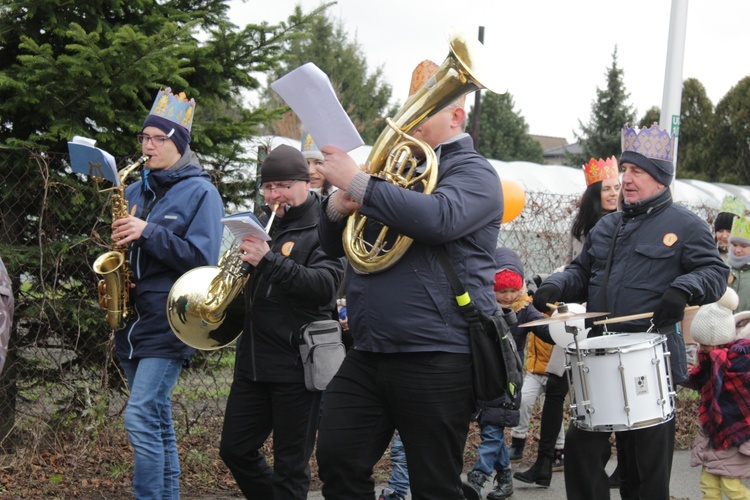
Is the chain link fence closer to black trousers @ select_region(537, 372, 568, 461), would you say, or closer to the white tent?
→ black trousers @ select_region(537, 372, 568, 461)

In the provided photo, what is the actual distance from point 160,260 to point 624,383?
2.34 m

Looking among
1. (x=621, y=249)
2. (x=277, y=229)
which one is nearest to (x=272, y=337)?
(x=277, y=229)

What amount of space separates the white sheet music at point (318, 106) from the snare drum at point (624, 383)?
5.36ft

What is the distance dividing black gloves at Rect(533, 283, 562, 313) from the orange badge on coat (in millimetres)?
1246

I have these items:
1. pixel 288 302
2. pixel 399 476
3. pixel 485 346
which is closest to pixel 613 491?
pixel 399 476

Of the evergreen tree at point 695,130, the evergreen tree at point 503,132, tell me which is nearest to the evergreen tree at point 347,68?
the evergreen tree at point 503,132

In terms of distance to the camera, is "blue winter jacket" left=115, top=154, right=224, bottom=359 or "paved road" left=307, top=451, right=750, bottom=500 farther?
"paved road" left=307, top=451, right=750, bottom=500

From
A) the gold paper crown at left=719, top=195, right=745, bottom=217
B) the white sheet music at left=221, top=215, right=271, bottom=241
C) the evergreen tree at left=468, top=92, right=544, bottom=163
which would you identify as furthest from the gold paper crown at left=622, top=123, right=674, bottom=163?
the evergreen tree at left=468, top=92, right=544, bottom=163

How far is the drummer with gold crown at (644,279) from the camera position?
4.36 metres

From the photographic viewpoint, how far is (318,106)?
3.38m

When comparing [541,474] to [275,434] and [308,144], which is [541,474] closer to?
[275,434]

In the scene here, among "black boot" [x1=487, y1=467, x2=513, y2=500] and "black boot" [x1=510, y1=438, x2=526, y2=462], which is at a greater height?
"black boot" [x1=487, y1=467, x2=513, y2=500]

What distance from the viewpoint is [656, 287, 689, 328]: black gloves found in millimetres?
4160

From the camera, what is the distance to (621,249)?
4.57 meters
